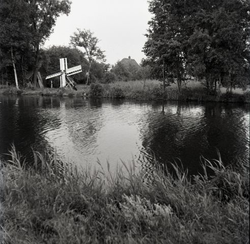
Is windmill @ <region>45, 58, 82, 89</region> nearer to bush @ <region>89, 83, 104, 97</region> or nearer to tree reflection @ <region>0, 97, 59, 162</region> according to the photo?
bush @ <region>89, 83, 104, 97</region>

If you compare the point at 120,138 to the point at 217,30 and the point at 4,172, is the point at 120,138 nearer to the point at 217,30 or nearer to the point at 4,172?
the point at 4,172

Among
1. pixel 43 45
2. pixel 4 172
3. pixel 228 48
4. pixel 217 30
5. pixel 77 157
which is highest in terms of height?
pixel 43 45

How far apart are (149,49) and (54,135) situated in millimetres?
17737

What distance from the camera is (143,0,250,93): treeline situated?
65.6 feet

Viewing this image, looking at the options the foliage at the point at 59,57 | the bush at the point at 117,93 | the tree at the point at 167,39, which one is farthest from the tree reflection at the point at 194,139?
the foliage at the point at 59,57

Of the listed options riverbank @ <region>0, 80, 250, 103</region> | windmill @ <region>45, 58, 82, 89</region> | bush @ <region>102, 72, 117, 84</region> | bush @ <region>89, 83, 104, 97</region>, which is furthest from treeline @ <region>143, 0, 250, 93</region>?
windmill @ <region>45, 58, 82, 89</region>

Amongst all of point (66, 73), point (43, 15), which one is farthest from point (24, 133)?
point (43, 15)

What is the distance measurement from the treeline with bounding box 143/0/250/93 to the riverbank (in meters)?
1.11

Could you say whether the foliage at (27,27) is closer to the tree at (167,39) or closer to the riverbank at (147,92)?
the riverbank at (147,92)

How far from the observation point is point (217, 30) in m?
21.2

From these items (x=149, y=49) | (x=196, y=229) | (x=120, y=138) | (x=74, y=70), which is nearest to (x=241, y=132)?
(x=120, y=138)

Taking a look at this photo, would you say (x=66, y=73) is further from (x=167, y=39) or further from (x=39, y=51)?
(x=167, y=39)

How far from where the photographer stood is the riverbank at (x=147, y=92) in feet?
79.5

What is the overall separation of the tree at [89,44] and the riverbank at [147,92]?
20.0 ft
